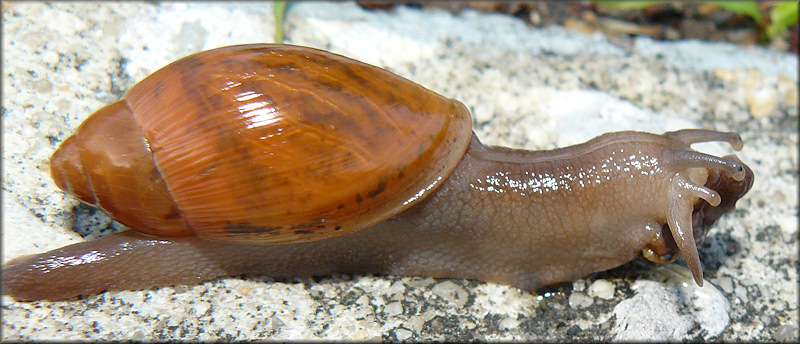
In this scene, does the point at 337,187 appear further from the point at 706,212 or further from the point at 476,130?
the point at 706,212

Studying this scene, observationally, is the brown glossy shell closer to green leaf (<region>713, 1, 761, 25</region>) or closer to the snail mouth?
the snail mouth

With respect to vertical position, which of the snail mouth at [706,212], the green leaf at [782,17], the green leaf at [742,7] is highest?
the green leaf at [742,7]

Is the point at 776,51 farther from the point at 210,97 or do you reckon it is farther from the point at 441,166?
the point at 210,97

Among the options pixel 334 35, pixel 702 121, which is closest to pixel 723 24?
pixel 702 121

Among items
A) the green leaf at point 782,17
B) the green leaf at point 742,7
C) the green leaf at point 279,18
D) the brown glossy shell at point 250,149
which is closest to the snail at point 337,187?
the brown glossy shell at point 250,149

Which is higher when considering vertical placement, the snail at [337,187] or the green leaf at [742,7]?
the green leaf at [742,7]

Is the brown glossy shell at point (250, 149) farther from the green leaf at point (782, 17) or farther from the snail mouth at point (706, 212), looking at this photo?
the green leaf at point (782, 17)
